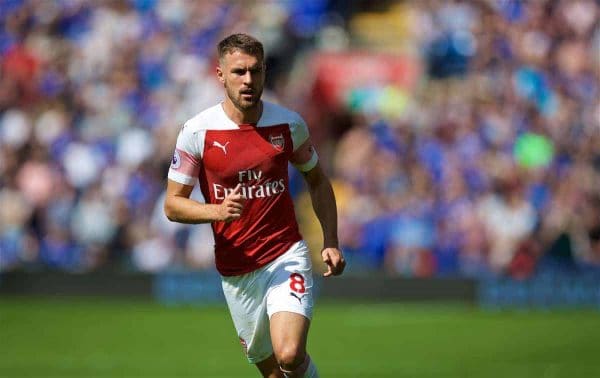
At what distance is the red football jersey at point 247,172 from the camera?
783 cm

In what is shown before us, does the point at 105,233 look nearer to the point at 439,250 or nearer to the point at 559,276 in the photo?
the point at 439,250

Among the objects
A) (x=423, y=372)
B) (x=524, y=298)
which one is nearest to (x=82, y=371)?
(x=423, y=372)

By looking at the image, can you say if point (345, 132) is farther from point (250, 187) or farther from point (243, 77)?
point (243, 77)

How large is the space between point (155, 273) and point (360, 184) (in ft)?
10.6

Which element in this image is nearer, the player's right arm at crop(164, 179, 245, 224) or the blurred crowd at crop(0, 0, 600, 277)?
the player's right arm at crop(164, 179, 245, 224)

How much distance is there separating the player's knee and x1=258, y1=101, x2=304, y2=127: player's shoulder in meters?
1.41

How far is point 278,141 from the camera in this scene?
313 inches

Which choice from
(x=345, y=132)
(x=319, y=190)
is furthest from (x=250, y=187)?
(x=345, y=132)

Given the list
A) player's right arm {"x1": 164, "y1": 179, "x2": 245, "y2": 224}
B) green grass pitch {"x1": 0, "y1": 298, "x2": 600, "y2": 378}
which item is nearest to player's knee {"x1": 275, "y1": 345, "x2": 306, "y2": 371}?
player's right arm {"x1": 164, "y1": 179, "x2": 245, "y2": 224}

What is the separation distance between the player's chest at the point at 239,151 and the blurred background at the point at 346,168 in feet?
21.2

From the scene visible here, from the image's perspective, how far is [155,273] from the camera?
722 inches

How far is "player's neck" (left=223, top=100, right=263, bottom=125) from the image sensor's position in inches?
309

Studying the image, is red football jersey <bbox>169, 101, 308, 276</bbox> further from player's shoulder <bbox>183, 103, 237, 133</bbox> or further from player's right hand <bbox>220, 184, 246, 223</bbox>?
player's right hand <bbox>220, 184, 246, 223</bbox>

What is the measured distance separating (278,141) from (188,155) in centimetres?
57
